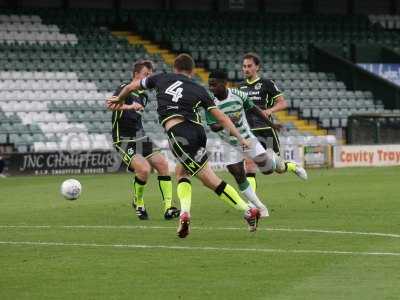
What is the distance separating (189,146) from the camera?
12.8 m

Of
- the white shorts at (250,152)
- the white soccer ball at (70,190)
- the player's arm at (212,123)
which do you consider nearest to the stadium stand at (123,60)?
the white soccer ball at (70,190)

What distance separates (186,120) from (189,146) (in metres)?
0.32

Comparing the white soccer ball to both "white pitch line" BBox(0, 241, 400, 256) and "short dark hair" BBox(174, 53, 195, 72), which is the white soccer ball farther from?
"short dark hair" BBox(174, 53, 195, 72)

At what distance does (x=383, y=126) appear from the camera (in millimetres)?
35656

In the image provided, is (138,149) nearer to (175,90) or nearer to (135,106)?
(135,106)

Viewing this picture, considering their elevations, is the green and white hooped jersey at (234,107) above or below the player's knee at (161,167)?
above

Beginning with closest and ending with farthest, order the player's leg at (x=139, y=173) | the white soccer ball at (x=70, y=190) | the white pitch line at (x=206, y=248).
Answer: the white pitch line at (x=206, y=248) < the player's leg at (x=139, y=173) < the white soccer ball at (x=70, y=190)

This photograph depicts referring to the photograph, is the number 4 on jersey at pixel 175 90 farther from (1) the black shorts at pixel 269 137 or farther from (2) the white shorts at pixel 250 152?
(1) the black shorts at pixel 269 137

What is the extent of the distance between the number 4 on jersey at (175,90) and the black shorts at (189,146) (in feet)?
1.07

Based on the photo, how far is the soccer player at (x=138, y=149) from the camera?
1590 cm

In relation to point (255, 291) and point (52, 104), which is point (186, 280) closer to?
point (255, 291)

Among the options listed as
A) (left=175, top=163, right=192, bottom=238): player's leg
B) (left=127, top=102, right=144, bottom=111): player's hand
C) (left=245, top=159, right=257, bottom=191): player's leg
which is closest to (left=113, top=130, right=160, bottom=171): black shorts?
(left=127, top=102, right=144, bottom=111): player's hand

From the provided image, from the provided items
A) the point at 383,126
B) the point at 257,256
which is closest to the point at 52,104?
the point at 383,126

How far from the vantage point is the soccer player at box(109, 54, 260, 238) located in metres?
12.7
